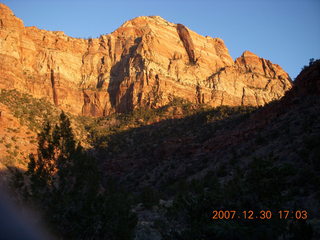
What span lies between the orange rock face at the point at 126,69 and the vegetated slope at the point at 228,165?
12.3 meters

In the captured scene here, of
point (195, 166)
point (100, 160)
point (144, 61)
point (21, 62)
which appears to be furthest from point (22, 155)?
point (144, 61)

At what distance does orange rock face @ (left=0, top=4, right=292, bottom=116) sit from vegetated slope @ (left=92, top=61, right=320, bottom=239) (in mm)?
12274

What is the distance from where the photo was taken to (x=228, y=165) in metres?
35.2

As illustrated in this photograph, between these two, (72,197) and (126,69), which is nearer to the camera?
(72,197)

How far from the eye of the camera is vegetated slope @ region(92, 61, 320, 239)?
13.5 m

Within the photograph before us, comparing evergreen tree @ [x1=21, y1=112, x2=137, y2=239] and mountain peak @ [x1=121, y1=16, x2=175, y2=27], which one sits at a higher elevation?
mountain peak @ [x1=121, y1=16, x2=175, y2=27]

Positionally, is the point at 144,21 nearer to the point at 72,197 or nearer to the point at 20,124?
the point at 20,124

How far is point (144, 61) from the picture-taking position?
3253 inches

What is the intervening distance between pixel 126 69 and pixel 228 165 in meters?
56.2

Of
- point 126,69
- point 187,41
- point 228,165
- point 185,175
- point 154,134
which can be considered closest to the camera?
point 228,165
